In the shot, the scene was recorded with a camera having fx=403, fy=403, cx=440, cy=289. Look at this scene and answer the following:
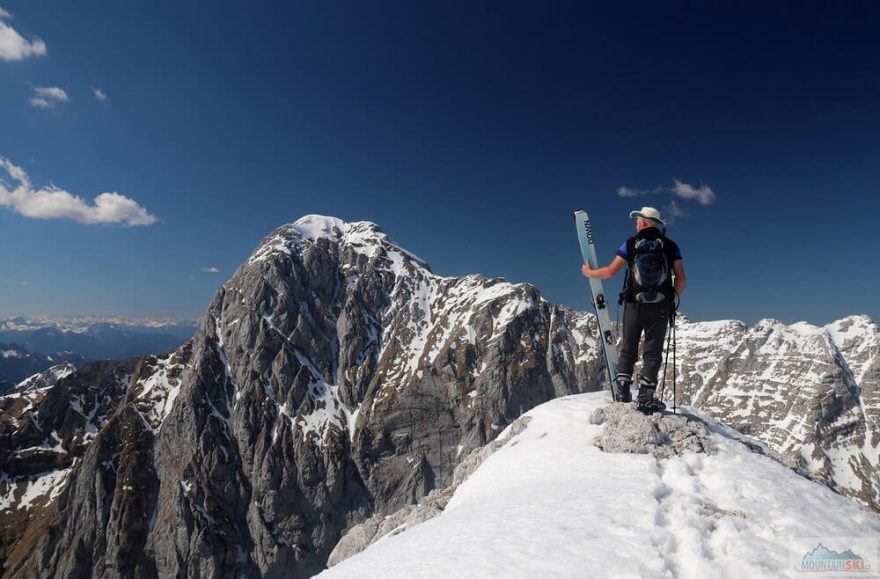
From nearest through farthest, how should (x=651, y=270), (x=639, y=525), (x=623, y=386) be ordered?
(x=639, y=525) → (x=651, y=270) → (x=623, y=386)

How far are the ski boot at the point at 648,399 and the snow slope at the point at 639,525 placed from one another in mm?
1906

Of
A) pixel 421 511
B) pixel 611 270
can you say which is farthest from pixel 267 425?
pixel 611 270

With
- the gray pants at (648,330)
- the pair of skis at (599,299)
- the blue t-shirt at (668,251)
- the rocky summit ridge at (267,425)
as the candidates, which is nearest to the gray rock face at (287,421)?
the rocky summit ridge at (267,425)

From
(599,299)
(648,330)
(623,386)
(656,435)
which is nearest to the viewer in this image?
(656,435)

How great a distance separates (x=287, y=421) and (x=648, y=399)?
16751cm

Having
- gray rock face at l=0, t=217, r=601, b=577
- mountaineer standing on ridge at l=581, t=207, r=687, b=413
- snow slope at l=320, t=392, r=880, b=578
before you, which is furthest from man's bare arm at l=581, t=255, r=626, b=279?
gray rock face at l=0, t=217, r=601, b=577

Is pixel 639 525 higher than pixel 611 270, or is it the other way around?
pixel 611 270

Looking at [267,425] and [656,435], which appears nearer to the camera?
[656,435]

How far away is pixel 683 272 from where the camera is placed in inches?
433

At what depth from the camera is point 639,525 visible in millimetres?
6199

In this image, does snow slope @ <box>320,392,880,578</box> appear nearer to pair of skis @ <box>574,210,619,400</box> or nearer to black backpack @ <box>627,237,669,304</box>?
black backpack @ <box>627,237,669,304</box>

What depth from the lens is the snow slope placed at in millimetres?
5383

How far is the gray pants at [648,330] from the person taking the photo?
10805 millimetres

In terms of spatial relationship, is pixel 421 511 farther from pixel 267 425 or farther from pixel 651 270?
pixel 267 425
